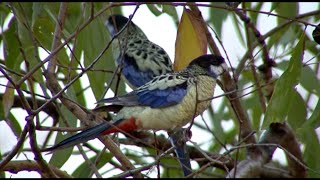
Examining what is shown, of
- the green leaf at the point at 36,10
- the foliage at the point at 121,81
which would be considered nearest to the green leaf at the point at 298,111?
the foliage at the point at 121,81

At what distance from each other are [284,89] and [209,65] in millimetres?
400

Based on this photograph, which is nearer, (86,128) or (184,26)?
(86,128)

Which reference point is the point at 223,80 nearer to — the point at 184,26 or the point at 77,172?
the point at 184,26

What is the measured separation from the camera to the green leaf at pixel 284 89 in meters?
2.68

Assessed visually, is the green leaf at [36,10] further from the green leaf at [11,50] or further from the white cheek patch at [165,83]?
the white cheek patch at [165,83]

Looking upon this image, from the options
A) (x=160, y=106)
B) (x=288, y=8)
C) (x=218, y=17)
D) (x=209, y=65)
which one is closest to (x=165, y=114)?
(x=160, y=106)

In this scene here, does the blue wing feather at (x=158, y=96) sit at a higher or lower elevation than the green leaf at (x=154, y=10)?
lower

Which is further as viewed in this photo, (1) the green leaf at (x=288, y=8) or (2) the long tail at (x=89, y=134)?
(1) the green leaf at (x=288, y=8)

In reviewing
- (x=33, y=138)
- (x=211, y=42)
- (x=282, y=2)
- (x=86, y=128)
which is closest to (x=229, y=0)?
(x=211, y=42)

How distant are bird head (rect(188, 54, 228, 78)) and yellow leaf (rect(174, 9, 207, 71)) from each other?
6 cm

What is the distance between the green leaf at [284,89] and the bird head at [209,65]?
0.38 metres

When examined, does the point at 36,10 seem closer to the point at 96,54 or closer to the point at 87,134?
the point at 96,54

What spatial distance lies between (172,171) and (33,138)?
6.20 feet

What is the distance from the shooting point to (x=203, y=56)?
3.02 meters
